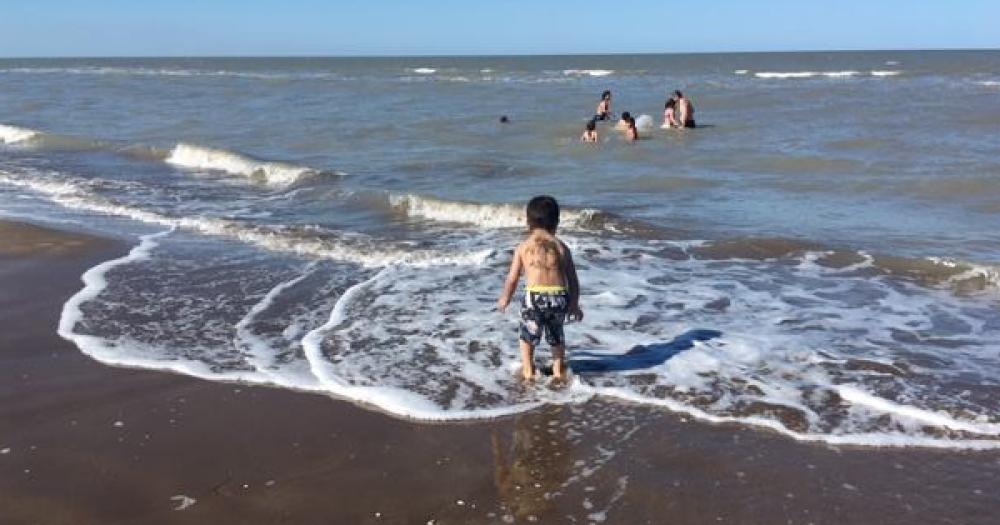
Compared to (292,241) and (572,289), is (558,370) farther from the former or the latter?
(292,241)

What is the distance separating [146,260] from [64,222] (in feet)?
8.79

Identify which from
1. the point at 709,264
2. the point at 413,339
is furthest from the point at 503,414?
the point at 709,264

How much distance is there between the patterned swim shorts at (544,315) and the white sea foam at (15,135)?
1999 centimetres

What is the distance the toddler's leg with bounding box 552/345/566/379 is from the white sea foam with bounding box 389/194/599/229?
5.25m

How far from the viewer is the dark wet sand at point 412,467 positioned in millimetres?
3738

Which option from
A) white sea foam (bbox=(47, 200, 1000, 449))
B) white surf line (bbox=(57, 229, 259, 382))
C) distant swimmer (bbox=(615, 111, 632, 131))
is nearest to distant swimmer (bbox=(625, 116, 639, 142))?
distant swimmer (bbox=(615, 111, 632, 131))

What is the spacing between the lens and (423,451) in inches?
172

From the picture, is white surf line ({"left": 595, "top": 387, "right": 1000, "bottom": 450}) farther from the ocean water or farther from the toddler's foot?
the toddler's foot

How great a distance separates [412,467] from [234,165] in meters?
13.6

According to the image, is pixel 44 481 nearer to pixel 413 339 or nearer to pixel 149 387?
pixel 149 387

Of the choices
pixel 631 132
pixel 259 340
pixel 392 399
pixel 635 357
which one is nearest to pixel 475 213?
pixel 259 340

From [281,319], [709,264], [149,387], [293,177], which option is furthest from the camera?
[293,177]

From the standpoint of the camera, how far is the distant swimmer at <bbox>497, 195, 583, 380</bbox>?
5410mm

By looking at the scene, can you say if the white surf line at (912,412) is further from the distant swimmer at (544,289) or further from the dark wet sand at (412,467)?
A: the distant swimmer at (544,289)
